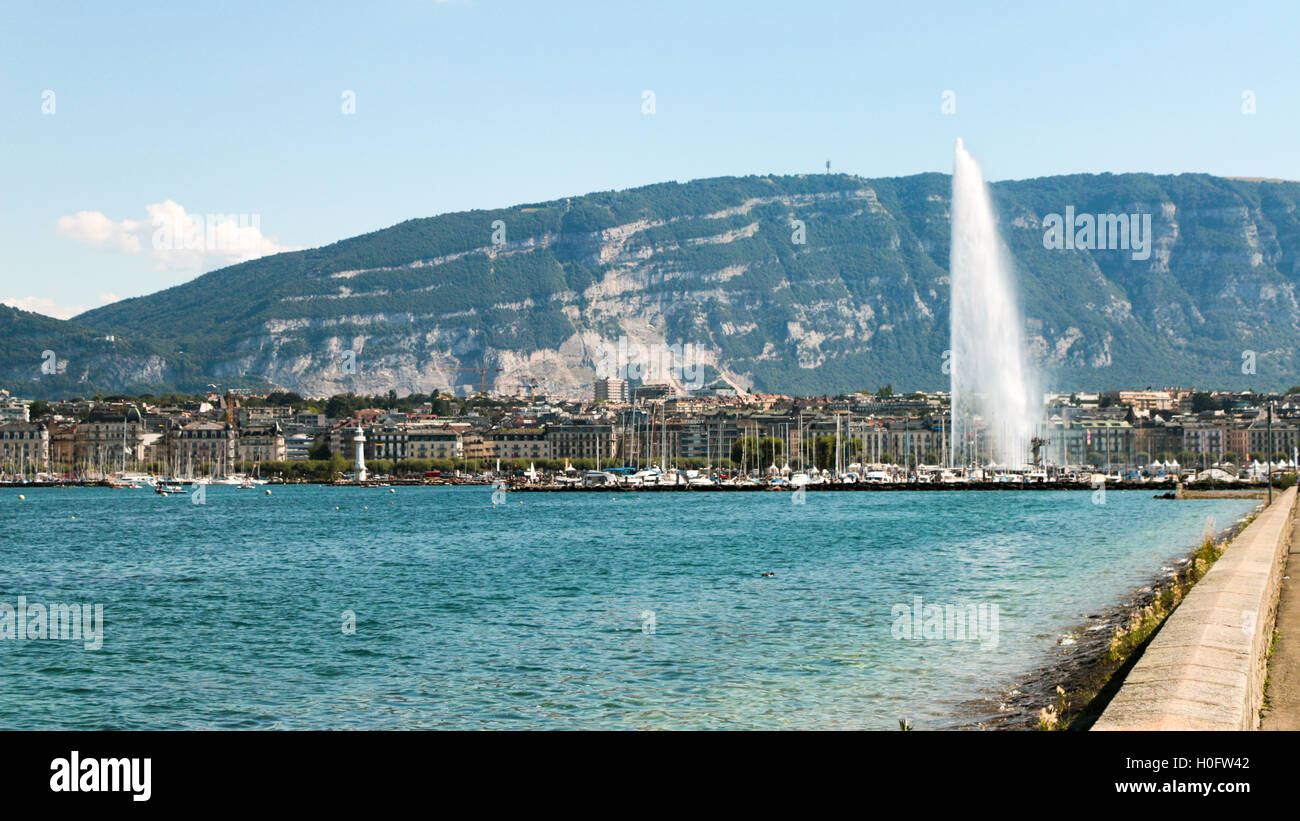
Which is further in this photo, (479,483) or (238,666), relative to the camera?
(479,483)

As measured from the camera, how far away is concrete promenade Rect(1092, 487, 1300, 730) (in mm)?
8766

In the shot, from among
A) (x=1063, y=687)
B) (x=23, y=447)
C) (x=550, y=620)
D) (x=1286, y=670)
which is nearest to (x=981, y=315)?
(x=550, y=620)

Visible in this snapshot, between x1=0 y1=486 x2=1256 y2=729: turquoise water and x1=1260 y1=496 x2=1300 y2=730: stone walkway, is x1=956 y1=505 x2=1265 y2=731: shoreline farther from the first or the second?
x1=1260 y1=496 x2=1300 y2=730: stone walkway

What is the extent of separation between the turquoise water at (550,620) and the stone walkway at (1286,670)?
12.5 ft

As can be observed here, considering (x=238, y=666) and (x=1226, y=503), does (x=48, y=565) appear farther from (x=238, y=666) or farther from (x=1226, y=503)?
(x=1226, y=503)

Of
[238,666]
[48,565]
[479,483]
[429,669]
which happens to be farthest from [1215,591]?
[479,483]

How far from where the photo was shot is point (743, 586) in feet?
118

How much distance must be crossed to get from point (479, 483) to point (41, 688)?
16080cm

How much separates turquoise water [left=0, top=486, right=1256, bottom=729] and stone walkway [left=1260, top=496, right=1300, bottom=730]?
3796 mm

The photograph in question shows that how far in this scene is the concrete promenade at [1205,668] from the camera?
8.77 metres

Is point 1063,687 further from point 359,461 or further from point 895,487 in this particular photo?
point 359,461

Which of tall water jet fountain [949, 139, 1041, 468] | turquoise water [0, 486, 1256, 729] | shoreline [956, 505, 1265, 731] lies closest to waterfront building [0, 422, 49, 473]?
tall water jet fountain [949, 139, 1041, 468]

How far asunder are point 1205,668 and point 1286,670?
161 inches
